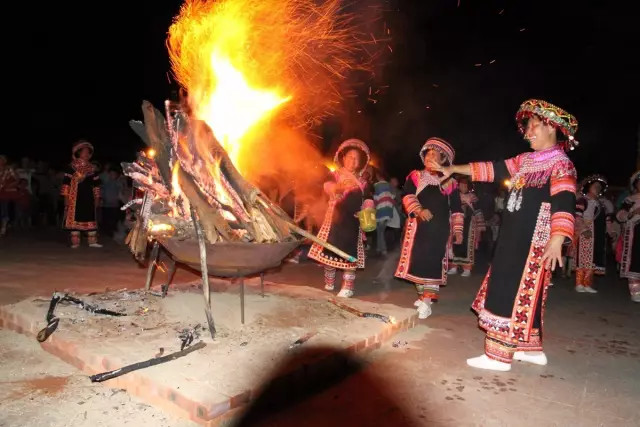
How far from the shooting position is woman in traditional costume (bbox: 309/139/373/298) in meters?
6.69

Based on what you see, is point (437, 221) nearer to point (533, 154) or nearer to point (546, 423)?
point (533, 154)

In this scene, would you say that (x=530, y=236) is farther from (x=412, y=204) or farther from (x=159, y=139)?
(x=159, y=139)

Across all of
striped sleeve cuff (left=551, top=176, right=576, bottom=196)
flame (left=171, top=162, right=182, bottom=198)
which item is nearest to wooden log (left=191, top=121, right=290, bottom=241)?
flame (left=171, top=162, right=182, bottom=198)

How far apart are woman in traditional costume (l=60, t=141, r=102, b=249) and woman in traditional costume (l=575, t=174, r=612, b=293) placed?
936cm

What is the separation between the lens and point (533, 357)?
4.43 meters

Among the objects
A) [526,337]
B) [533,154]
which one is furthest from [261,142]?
[526,337]

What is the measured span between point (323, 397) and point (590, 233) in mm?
6422

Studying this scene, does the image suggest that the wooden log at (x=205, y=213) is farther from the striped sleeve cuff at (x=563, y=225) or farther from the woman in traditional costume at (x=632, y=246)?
the woman in traditional costume at (x=632, y=246)

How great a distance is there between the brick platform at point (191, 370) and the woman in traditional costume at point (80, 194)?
5804 mm

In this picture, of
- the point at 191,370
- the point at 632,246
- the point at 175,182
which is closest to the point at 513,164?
the point at 175,182

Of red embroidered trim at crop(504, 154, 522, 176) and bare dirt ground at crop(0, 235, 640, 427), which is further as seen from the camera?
red embroidered trim at crop(504, 154, 522, 176)

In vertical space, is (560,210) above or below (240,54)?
below

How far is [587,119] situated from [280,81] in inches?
745

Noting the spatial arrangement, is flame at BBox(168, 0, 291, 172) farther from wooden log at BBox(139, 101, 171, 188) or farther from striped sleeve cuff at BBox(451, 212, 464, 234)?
striped sleeve cuff at BBox(451, 212, 464, 234)
